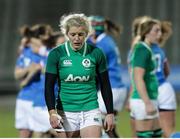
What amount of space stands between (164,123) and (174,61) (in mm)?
12000

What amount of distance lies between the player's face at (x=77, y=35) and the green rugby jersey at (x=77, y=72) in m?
0.11

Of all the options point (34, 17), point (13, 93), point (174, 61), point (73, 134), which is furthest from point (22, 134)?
point (34, 17)

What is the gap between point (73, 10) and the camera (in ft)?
72.0

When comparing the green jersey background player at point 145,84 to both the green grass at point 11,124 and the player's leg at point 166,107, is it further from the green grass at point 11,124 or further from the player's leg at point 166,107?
the green grass at point 11,124

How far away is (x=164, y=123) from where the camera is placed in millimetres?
8891

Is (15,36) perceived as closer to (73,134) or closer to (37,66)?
(37,66)

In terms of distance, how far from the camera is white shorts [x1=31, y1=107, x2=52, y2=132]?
9.58 m

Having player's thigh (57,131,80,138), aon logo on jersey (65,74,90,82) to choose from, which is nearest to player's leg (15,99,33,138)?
player's thigh (57,131,80,138)

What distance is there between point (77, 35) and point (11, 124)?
319 inches

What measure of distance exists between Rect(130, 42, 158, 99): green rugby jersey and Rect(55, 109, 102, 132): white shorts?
5.61 feet

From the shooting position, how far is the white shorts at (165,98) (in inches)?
350

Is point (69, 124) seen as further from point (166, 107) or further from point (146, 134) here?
point (166, 107)

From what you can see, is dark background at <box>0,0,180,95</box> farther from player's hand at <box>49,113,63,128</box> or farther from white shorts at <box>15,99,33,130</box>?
player's hand at <box>49,113,63,128</box>

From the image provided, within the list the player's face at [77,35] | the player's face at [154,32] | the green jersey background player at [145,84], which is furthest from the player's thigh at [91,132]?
the player's face at [154,32]
